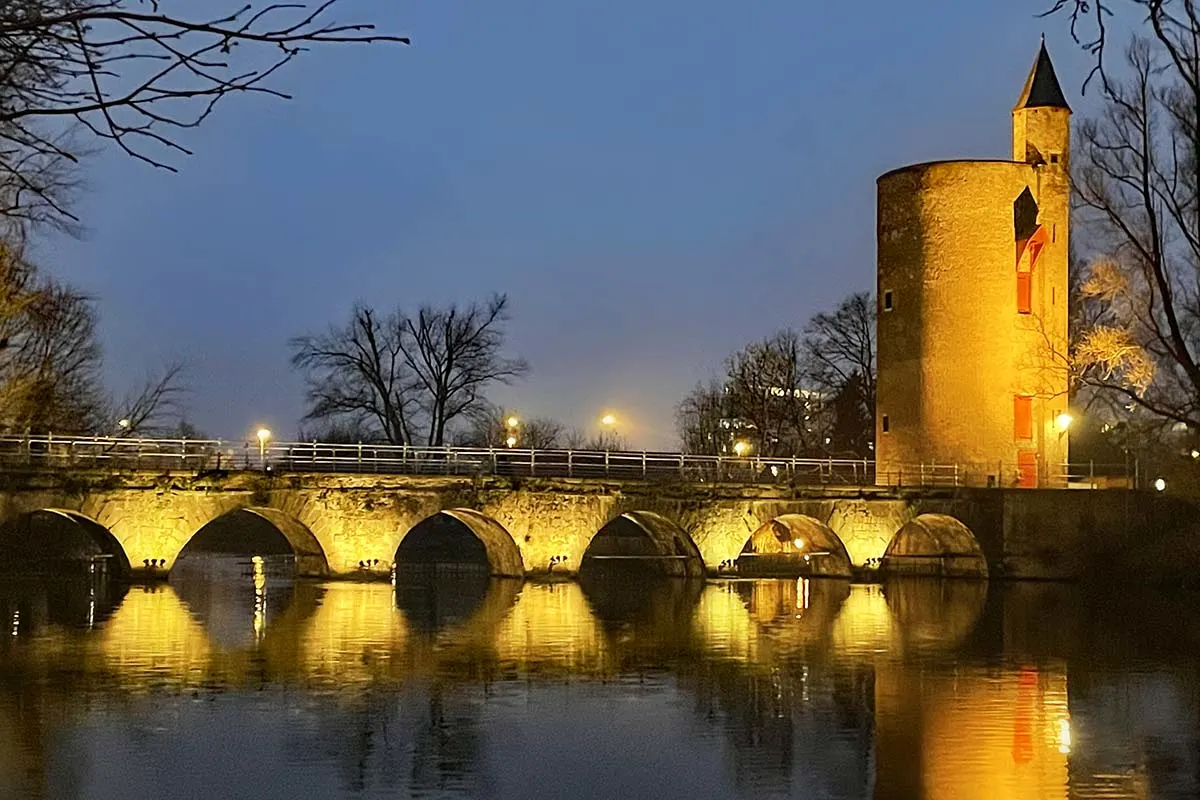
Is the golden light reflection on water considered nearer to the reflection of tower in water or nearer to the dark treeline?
the reflection of tower in water

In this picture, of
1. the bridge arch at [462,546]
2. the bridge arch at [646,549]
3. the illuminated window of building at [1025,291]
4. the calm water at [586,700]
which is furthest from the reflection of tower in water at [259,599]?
the illuminated window of building at [1025,291]

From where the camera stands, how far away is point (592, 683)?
20734mm

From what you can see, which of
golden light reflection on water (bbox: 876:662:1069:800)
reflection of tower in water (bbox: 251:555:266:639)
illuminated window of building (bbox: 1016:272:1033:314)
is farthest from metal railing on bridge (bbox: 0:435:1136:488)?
golden light reflection on water (bbox: 876:662:1069:800)

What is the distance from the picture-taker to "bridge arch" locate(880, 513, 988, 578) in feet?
147

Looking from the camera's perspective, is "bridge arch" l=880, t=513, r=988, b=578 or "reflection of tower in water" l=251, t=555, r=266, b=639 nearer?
"reflection of tower in water" l=251, t=555, r=266, b=639

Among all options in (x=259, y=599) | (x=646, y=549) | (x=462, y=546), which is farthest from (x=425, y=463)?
(x=462, y=546)

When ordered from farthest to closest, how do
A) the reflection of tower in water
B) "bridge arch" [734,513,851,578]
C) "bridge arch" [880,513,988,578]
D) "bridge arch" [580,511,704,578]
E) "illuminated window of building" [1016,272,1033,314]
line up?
"illuminated window of building" [1016,272,1033,314] → "bridge arch" [880,513,988,578] → "bridge arch" [734,513,851,578] → "bridge arch" [580,511,704,578] → the reflection of tower in water

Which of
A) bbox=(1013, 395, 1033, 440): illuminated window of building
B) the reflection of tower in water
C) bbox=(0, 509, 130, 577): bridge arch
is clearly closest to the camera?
the reflection of tower in water

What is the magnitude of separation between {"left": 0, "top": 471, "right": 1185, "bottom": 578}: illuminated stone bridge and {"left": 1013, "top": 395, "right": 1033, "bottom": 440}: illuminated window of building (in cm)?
275

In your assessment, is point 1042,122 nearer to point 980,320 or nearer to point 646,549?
point 980,320

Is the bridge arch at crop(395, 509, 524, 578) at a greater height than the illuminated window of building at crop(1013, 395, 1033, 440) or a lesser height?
lesser

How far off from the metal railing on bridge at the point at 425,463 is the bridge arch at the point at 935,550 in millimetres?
1565

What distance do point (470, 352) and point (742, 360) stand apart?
1256 cm

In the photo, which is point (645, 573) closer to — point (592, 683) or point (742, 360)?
point (742, 360)
